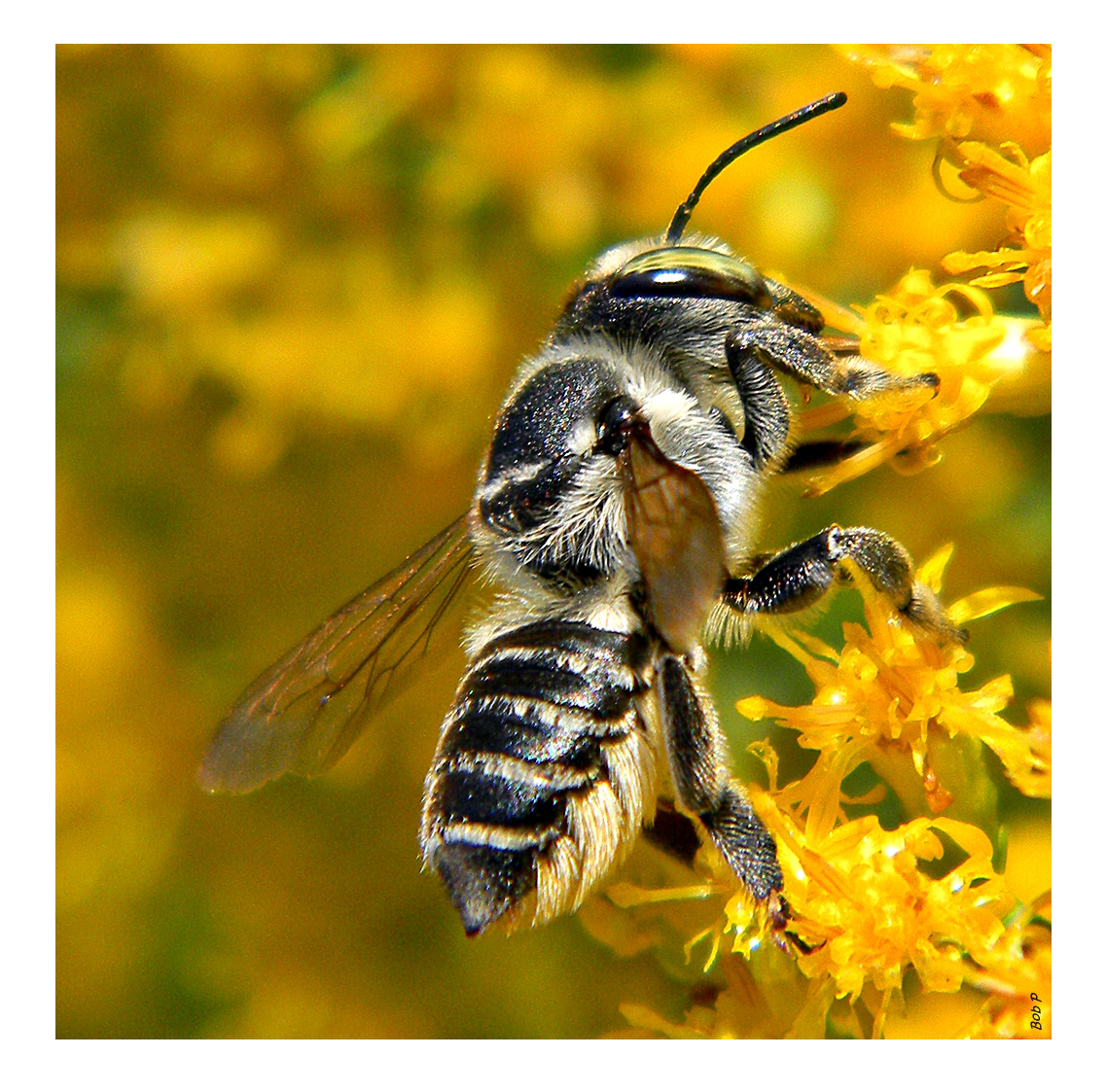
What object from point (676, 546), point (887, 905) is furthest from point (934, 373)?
point (887, 905)

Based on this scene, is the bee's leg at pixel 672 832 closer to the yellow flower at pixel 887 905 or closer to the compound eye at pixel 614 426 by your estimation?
the yellow flower at pixel 887 905

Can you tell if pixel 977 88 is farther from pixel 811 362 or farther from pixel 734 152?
pixel 811 362

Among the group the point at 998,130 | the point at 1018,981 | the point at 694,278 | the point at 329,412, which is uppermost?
the point at 998,130

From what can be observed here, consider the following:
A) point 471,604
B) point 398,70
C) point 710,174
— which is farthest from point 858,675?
point 398,70

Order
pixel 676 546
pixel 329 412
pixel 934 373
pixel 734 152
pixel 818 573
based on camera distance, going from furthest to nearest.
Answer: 1. pixel 329 412
2. pixel 734 152
3. pixel 934 373
4. pixel 818 573
5. pixel 676 546

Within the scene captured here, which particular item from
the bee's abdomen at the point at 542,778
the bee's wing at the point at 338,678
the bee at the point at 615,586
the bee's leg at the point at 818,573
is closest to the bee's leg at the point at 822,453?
the bee at the point at 615,586
